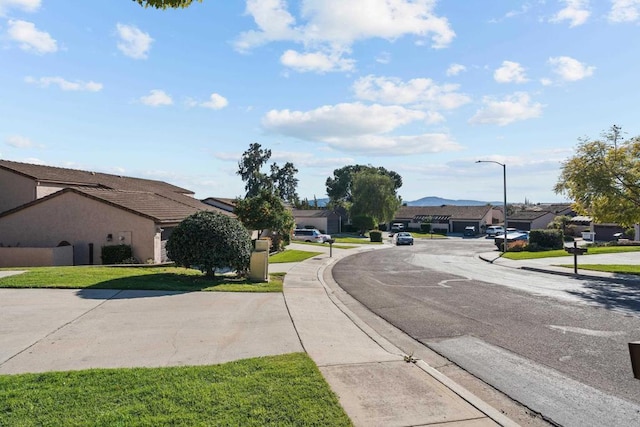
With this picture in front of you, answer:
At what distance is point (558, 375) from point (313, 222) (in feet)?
214

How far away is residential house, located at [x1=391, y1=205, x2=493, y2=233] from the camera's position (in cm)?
7975

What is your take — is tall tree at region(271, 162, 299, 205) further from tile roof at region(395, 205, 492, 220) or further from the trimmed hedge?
the trimmed hedge

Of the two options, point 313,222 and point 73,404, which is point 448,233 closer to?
point 313,222

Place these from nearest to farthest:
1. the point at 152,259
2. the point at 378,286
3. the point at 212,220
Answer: the point at 212,220, the point at 378,286, the point at 152,259

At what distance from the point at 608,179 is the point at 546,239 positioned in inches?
614

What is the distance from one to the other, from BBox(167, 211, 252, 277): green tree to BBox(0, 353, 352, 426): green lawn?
9081 mm

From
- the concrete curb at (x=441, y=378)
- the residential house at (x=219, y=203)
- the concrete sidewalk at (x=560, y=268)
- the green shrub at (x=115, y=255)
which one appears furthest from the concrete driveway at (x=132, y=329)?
the residential house at (x=219, y=203)

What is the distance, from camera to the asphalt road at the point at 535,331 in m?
6.25

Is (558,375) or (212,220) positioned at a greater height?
(212,220)

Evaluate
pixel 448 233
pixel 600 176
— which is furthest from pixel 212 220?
pixel 448 233

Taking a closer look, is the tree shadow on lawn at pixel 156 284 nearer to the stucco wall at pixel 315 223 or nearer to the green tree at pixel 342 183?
the stucco wall at pixel 315 223

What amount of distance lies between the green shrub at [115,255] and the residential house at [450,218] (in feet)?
218

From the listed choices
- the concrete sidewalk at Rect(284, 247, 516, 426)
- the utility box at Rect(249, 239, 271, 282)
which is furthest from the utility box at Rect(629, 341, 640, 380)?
the utility box at Rect(249, 239, 271, 282)

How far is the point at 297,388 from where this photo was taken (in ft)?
18.7
